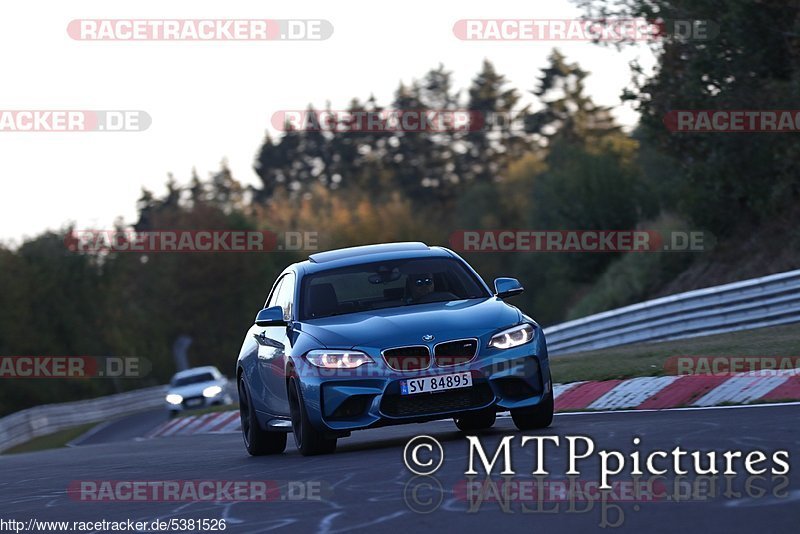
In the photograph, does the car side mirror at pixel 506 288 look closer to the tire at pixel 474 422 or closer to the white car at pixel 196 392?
the tire at pixel 474 422

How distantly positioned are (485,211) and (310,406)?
110931mm

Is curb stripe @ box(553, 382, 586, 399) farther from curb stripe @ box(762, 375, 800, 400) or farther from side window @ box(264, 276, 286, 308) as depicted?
side window @ box(264, 276, 286, 308)

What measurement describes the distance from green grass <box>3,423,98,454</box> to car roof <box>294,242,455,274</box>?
25813 millimetres

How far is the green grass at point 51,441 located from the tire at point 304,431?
1054 inches

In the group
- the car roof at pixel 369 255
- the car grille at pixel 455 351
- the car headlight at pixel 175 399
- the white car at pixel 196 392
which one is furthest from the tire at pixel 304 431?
the car headlight at pixel 175 399

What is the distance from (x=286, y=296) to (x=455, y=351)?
2.40 meters

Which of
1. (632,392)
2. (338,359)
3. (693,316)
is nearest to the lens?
(338,359)

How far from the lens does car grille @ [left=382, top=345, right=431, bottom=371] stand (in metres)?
10.9

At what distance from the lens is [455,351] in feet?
35.8

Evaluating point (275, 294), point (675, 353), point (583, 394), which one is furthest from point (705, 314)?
point (275, 294)

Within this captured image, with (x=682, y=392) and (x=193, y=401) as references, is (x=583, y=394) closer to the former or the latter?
(x=682, y=392)

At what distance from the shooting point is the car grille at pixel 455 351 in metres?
10.9

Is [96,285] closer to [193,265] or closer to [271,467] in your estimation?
[193,265]

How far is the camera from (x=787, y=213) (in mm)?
33344
